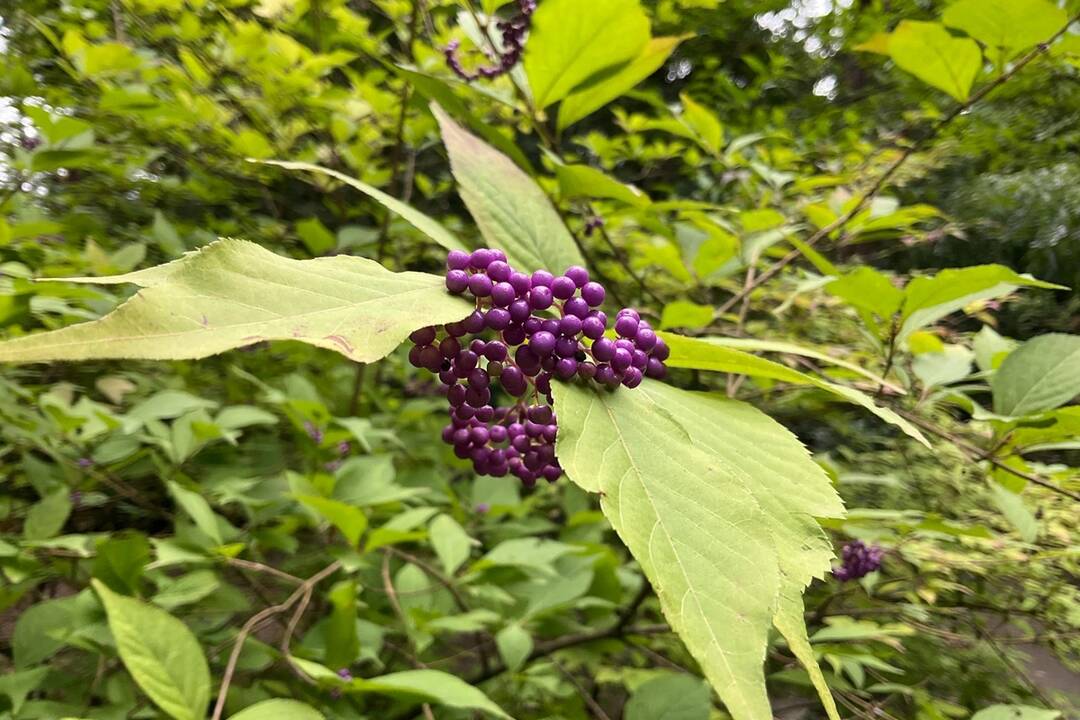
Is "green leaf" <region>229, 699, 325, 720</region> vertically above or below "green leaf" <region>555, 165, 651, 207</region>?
below

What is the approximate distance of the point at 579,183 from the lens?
0.80 m

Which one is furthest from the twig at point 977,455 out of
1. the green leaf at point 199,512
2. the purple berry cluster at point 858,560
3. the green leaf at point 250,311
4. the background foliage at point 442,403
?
the green leaf at point 199,512

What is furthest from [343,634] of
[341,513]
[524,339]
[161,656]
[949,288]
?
[949,288]

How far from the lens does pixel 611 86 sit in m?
0.83

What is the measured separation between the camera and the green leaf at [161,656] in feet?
2.14

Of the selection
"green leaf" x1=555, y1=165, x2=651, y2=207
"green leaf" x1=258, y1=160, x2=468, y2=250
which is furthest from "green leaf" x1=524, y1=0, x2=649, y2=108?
"green leaf" x1=258, y1=160, x2=468, y2=250

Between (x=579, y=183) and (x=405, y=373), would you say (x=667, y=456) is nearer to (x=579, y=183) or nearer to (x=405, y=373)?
(x=579, y=183)

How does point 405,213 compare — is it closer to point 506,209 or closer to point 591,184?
point 506,209

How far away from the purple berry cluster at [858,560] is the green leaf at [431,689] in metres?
0.75

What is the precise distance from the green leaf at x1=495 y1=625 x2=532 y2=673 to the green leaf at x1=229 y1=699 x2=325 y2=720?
0.58m

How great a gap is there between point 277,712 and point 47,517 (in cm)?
79

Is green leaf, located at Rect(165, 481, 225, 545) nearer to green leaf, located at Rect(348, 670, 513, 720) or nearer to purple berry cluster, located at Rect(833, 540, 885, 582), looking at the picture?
green leaf, located at Rect(348, 670, 513, 720)

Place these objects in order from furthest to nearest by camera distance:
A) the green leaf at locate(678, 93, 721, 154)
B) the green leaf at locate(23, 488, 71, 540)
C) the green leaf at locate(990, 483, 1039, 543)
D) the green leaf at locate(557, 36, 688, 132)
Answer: the green leaf at locate(678, 93, 721, 154), the green leaf at locate(23, 488, 71, 540), the green leaf at locate(990, 483, 1039, 543), the green leaf at locate(557, 36, 688, 132)

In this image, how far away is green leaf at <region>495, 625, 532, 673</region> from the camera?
1125 mm
